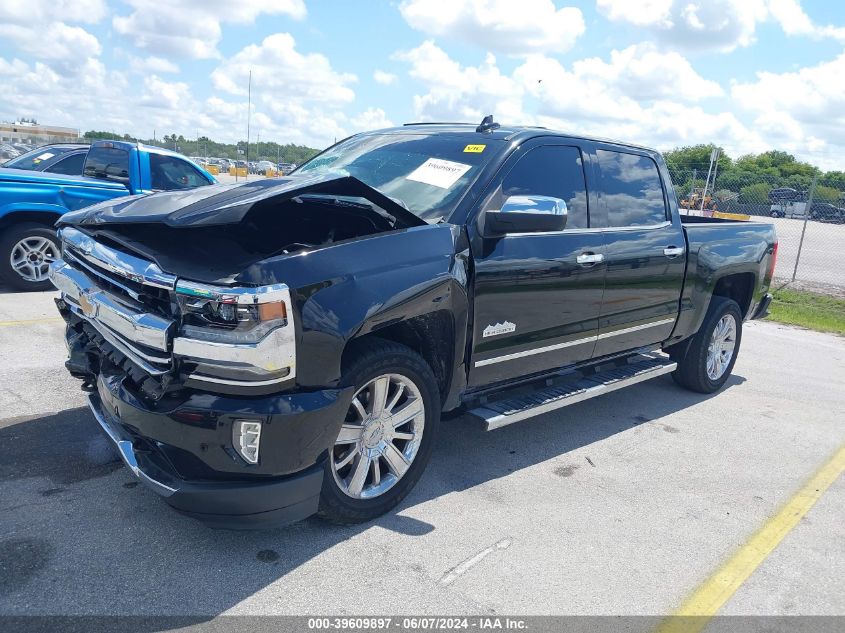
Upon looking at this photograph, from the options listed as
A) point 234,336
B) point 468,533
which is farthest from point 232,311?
point 468,533

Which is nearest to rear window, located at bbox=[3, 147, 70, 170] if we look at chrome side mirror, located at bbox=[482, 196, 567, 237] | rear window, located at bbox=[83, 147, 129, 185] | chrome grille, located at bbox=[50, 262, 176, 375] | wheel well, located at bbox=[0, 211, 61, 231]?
rear window, located at bbox=[83, 147, 129, 185]

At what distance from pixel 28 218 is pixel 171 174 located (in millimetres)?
1667

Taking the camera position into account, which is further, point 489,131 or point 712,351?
point 712,351

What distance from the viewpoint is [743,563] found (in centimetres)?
343

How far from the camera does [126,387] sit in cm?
305

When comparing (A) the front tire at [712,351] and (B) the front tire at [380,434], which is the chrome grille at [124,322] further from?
(A) the front tire at [712,351]

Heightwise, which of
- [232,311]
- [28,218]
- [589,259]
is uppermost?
[589,259]

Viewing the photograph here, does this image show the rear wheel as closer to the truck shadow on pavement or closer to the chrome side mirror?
the truck shadow on pavement

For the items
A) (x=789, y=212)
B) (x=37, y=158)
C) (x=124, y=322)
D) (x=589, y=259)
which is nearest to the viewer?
(x=124, y=322)

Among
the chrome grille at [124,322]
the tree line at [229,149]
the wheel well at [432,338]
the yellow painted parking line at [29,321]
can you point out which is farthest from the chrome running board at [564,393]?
the tree line at [229,149]

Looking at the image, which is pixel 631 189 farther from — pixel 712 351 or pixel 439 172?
pixel 712 351

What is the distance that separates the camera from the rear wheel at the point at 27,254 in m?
7.60

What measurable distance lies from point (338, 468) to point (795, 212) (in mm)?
31453

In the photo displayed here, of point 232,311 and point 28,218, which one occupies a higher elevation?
point 232,311
